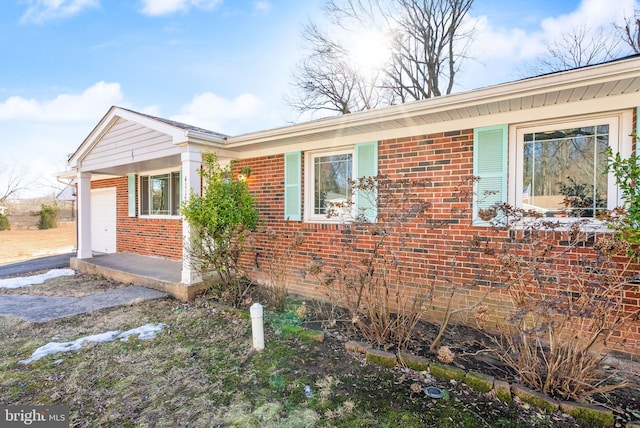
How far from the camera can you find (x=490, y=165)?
382 centimetres

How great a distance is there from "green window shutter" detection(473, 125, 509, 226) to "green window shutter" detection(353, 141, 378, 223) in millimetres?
1353

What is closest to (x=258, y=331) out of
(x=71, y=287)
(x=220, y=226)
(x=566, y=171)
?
(x=220, y=226)

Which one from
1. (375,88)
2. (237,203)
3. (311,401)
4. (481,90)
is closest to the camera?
(311,401)

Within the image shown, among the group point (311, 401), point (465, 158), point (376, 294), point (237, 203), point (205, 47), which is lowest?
point (311, 401)

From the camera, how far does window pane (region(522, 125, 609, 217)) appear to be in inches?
134

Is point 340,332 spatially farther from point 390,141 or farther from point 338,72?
point 338,72

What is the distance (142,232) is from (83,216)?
1.45 m

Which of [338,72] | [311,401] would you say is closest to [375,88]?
[338,72]

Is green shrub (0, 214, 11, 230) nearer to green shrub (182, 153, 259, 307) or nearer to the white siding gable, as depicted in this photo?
the white siding gable

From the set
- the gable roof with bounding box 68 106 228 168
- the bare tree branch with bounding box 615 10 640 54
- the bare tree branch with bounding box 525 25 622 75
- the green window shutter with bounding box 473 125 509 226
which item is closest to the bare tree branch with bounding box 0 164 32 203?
the gable roof with bounding box 68 106 228 168

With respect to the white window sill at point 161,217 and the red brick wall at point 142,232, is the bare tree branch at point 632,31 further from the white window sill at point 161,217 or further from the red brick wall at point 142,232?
the red brick wall at point 142,232

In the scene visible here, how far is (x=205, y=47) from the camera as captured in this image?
8414 mm

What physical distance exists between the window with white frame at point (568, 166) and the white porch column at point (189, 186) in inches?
195

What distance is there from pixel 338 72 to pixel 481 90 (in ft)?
44.9
